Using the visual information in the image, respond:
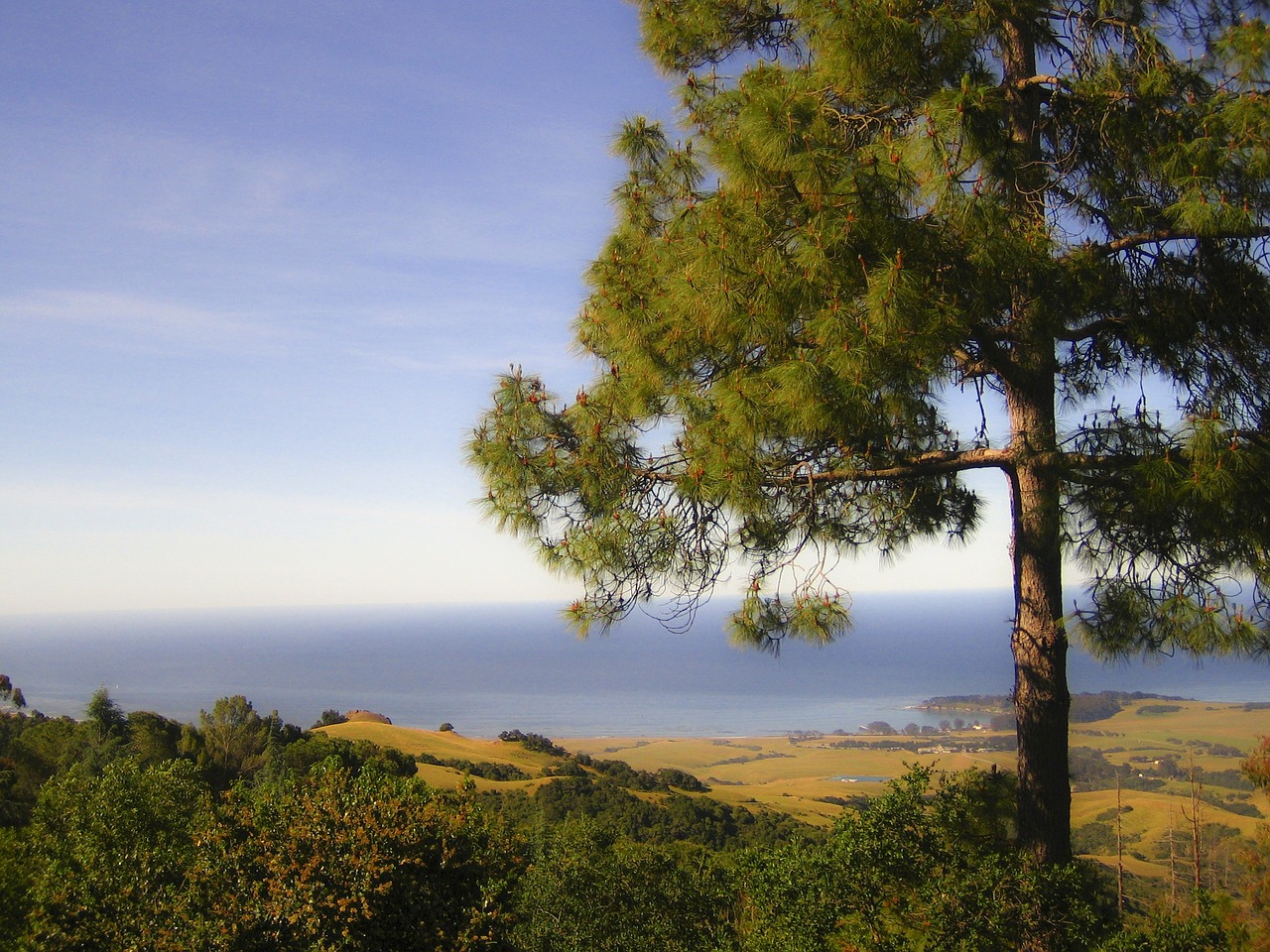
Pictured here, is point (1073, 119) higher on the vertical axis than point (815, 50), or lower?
lower

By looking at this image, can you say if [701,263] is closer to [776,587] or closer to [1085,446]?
[776,587]

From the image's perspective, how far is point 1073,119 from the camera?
17.5 feet

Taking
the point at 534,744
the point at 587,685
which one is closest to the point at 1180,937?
the point at 534,744

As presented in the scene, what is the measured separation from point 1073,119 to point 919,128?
1.18 m

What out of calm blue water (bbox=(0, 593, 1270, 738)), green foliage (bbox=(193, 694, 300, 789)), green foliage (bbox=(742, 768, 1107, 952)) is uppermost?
green foliage (bbox=(742, 768, 1107, 952))

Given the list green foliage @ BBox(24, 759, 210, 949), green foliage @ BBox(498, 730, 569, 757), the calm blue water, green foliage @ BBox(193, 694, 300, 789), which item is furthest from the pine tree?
the calm blue water

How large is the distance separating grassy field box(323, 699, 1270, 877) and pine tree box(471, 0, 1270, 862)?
3148 millimetres

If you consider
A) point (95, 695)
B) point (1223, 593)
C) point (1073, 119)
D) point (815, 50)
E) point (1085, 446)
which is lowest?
point (95, 695)

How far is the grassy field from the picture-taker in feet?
79.3

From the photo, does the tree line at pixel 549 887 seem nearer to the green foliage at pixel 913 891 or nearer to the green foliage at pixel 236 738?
the green foliage at pixel 913 891

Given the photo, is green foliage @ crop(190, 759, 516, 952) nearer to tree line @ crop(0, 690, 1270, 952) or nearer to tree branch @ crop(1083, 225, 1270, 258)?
tree line @ crop(0, 690, 1270, 952)

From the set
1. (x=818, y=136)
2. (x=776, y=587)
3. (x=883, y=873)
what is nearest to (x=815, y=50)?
(x=818, y=136)

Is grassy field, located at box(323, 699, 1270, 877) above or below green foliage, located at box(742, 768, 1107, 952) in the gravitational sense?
below

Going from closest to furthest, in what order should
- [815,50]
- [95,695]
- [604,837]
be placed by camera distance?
[815,50], [604,837], [95,695]
